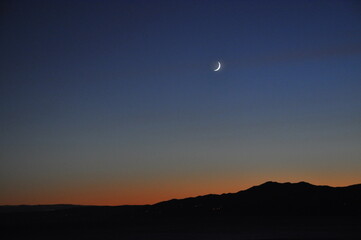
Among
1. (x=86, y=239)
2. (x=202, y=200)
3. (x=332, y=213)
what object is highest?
(x=202, y=200)

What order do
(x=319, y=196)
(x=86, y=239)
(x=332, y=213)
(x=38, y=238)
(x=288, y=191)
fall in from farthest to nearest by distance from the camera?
(x=288, y=191)
(x=319, y=196)
(x=332, y=213)
(x=38, y=238)
(x=86, y=239)

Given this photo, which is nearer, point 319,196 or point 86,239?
point 86,239

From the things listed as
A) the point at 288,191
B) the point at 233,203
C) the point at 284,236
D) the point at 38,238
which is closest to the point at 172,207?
the point at 233,203

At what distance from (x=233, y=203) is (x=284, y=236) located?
7608cm

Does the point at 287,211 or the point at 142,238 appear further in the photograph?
the point at 287,211

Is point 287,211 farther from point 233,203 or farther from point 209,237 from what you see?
point 209,237

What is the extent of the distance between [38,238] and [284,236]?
→ 26799mm

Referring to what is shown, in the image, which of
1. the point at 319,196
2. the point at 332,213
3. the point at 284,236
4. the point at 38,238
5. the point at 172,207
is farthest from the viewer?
the point at 172,207

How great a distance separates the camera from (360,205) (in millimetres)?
88125

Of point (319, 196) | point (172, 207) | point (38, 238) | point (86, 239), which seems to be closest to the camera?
point (86, 239)

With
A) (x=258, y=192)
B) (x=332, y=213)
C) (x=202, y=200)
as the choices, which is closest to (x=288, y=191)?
(x=258, y=192)

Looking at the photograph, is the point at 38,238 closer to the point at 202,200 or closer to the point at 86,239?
the point at 86,239

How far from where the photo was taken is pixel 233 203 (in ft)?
378

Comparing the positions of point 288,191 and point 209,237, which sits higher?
point 288,191
